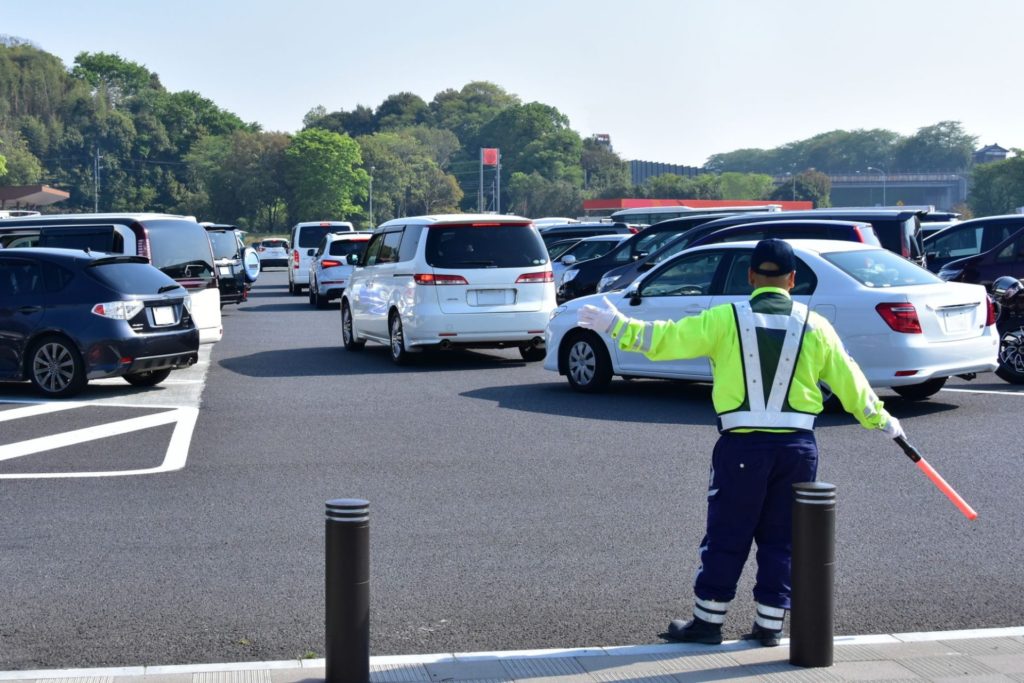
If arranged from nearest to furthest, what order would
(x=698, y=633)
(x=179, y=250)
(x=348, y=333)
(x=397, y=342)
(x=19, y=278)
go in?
1. (x=698, y=633)
2. (x=19, y=278)
3. (x=397, y=342)
4. (x=179, y=250)
5. (x=348, y=333)

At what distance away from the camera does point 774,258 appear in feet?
18.0

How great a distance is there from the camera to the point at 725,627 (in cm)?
587

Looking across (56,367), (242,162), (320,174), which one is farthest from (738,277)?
(242,162)

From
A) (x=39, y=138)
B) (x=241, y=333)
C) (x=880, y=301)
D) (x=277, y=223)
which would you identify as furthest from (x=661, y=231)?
(x=39, y=138)

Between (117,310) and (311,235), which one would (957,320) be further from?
(311,235)

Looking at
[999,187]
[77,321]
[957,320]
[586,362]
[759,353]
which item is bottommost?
[586,362]

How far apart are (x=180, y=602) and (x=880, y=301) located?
24.3ft

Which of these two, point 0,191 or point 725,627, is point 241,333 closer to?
point 725,627

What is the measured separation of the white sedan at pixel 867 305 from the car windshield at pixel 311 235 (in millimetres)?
23181

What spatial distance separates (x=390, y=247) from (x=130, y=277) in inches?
157

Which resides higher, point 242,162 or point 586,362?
point 242,162

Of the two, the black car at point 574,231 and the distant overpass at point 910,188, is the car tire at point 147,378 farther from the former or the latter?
the distant overpass at point 910,188

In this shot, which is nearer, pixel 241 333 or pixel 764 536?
pixel 764 536

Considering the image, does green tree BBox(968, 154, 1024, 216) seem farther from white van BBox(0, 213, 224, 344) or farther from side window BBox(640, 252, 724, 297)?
side window BBox(640, 252, 724, 297)
